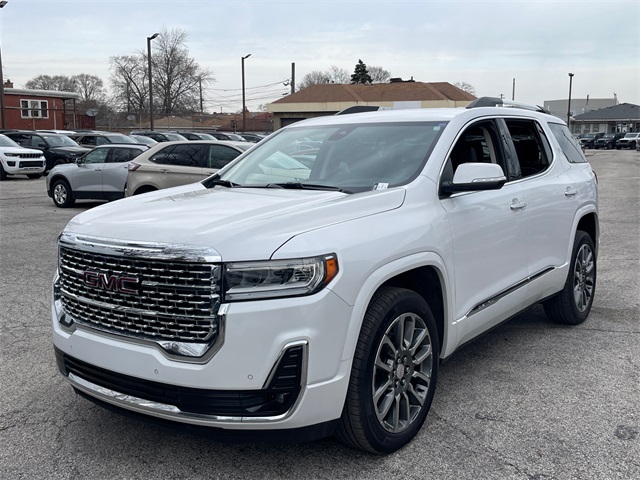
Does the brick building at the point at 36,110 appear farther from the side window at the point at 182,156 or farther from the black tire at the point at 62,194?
the side window at the point at 182,156

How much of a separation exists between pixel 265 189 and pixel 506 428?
2.07 m

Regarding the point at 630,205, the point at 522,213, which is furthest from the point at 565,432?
the point at 630,205

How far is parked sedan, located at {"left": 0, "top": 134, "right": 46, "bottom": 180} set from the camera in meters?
24.2

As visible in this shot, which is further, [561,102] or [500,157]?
[561,102]

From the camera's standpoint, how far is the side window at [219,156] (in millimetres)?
11930

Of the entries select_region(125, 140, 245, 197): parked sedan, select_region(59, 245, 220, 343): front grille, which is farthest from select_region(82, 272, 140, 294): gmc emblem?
select_region(125, 140, 245, 197): parked sedan

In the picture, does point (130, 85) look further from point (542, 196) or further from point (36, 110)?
point (542, 196)

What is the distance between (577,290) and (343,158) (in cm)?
270

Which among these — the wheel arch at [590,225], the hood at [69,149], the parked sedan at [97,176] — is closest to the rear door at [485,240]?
the wheel arch at [590,225]

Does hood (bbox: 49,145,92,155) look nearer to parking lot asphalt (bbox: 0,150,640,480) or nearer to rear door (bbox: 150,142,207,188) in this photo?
rear door (bbox: 150,142,207,188)

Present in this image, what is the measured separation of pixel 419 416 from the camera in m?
3.59

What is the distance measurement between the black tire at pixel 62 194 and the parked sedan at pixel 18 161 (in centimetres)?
940

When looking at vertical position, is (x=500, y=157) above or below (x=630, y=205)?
above

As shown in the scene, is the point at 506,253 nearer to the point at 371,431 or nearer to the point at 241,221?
the point at 371,431
